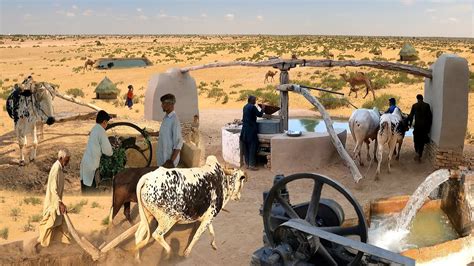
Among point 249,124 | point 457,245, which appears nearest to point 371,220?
point 457,245

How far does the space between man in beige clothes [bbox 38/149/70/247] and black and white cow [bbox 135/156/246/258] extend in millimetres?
982

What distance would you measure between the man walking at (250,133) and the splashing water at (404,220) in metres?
4.86

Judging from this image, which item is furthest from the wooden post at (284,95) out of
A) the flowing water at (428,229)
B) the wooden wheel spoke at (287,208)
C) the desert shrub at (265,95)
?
the desert shrub at (265,95)

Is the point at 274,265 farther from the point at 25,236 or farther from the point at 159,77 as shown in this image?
the point at 159,77

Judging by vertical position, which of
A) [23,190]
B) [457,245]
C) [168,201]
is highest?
[168,201]

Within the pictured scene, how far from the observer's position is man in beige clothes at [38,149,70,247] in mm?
6156

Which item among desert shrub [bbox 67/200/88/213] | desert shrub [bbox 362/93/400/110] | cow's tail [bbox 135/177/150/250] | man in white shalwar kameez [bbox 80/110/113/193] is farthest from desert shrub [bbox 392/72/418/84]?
cow's tail [bbox 135/177/150/250]

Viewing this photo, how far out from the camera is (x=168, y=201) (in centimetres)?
622

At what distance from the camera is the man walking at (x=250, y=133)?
37.6 ft

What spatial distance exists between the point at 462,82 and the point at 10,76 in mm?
33337

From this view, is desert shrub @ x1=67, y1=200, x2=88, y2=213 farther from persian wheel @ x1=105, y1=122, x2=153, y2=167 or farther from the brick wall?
the brick wall

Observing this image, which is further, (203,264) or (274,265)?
(203,264)

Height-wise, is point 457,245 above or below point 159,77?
below

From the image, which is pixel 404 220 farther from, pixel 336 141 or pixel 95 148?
pixel 95 148
